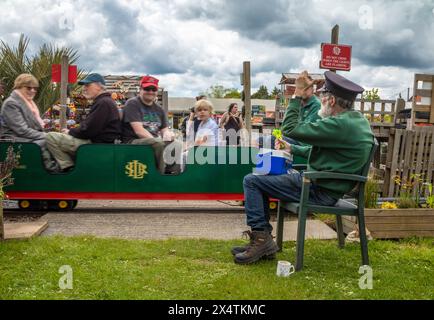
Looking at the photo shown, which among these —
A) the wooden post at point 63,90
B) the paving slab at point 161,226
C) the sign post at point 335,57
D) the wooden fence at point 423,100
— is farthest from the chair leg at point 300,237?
the wooden fence at point 423,100

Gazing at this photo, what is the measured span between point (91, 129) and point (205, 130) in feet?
5.57

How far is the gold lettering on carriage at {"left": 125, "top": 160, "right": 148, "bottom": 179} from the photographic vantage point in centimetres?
732

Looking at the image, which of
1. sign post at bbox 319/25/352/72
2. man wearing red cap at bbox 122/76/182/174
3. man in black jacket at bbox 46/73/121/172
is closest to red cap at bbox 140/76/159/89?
man wearing red cap at bbox 122/76/182/174

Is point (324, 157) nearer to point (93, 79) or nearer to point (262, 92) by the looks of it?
point (93, 79)

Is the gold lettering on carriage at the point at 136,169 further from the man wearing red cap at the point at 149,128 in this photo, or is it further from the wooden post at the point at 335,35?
the wooden post at the point at 335,35

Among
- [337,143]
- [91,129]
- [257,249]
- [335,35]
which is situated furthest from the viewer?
[335,35]

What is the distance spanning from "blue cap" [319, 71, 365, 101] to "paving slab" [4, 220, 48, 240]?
3.30 metres

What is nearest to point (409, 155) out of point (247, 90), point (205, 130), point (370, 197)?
point (370, 197)

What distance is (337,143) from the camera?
420 centimetres

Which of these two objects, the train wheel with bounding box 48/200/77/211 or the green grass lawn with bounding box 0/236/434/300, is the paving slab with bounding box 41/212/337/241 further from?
the green grass lawn with bounding box 0/236/434/300

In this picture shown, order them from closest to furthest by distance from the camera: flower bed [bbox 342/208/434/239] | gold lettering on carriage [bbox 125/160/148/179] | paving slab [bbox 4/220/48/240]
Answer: paving slab [bbox 4/220/48/240], flower bed [bbox 342/208/434/239], gold lettering on carriage [bbox 125/160/148/179]

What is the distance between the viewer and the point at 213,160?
7.43 m

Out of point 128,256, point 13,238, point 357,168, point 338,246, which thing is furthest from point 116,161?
point 357,168
